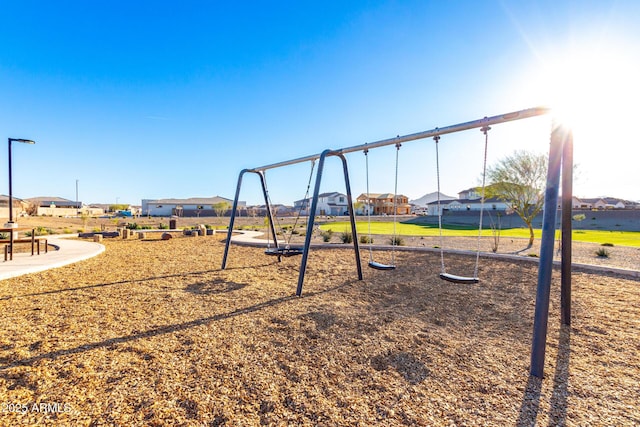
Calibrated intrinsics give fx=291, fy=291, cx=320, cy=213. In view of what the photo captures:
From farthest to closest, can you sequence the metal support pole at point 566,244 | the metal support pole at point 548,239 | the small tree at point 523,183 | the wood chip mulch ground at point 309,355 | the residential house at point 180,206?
1. the residential house at point 180,206
2. the small tree at point 523,183
3. the metal support pole at point 566,244
4. the metal support pole at point 548,239
5. the wood chip mulch ground at point 309,355

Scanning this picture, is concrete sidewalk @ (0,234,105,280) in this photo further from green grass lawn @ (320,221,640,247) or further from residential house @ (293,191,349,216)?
residential house @ (293,191,349,216)

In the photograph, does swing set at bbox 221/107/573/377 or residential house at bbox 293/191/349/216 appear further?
residential house at bbox 293/191/349/216

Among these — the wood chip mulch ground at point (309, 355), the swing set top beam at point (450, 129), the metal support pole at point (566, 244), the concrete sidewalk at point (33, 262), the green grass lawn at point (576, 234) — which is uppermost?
the swing set top beam at point (450, 129)

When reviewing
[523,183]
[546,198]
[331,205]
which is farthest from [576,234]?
[331,205]

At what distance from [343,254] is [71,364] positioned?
7.07 meters

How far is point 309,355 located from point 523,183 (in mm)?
13870

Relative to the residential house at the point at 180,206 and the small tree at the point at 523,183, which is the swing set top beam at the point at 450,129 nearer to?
the small tree at the point at 523,183

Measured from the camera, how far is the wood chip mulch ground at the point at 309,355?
2064 mm

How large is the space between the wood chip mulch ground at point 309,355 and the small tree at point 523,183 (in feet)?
27.2

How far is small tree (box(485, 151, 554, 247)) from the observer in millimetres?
12688

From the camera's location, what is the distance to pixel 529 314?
13.3 ft

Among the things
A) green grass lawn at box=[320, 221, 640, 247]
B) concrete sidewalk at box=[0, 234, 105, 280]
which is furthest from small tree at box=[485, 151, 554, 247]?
concrete sidewalk at box=[0, 234, 105, 280]

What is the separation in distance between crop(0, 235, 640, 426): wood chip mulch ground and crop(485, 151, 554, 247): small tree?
326 inches

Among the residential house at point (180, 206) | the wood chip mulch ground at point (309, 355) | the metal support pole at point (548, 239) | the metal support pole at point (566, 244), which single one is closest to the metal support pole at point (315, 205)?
the wood chip mulch ground at point (309, 355)
